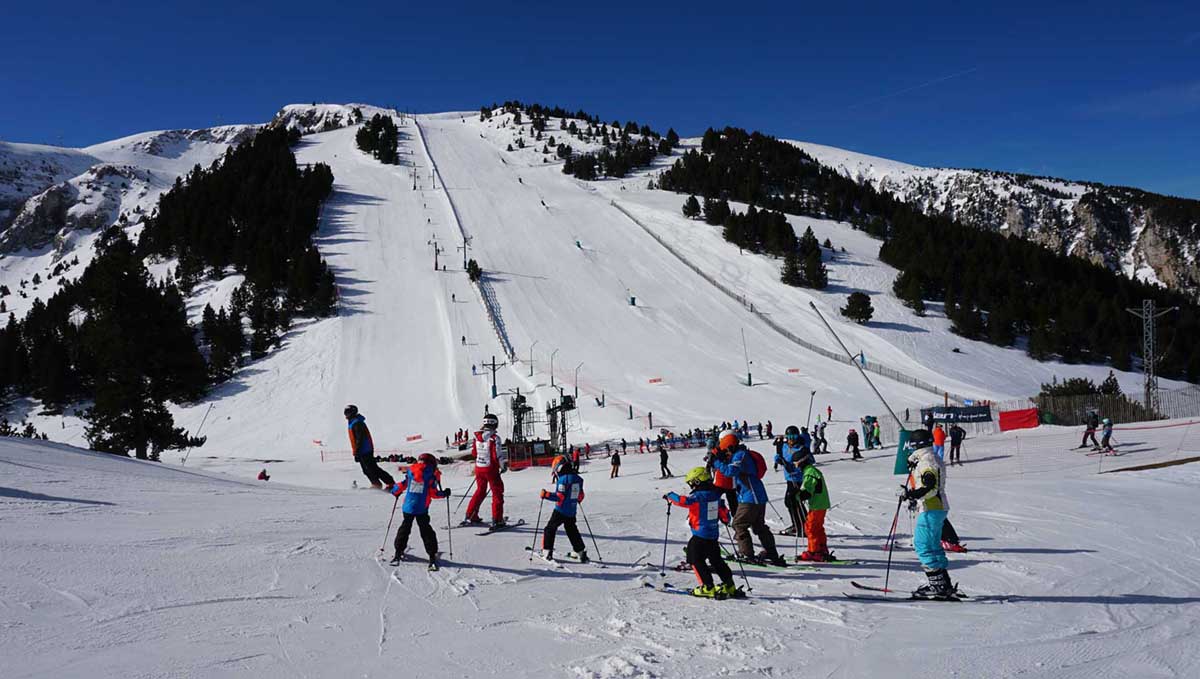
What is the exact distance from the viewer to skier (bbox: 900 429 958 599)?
6.71m

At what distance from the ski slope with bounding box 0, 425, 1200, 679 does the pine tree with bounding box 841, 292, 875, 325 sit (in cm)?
4289

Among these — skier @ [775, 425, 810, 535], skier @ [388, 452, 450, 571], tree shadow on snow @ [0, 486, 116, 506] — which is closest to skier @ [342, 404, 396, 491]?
skier @ [388, 452, 450, 571]

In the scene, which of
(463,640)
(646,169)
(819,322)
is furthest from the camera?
(646,169)

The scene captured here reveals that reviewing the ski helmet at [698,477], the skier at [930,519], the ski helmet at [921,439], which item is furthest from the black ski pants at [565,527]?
the ski helmet at [921,439]

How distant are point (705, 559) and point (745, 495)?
1729 millimetres

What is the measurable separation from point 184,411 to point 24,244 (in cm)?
12750

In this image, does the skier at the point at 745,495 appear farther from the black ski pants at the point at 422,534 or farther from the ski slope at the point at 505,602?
the black ski pants at the point at 422,534

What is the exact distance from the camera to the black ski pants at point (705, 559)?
692 centimetres

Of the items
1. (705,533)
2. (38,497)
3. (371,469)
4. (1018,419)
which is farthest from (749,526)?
(1018,419)

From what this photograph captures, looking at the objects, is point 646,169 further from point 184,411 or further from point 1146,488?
point 1146,488

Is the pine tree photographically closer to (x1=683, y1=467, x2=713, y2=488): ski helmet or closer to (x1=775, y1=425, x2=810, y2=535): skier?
(x1=775, y1=425, x2=810, y2=535): skier

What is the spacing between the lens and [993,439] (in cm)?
2908

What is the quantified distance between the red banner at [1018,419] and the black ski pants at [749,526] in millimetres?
28434

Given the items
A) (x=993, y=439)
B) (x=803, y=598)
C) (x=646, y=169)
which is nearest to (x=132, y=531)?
(x=803, y=598)
